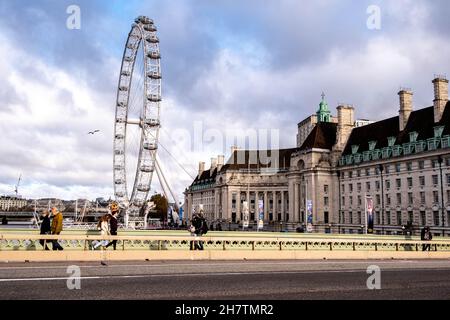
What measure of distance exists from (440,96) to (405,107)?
386 inches

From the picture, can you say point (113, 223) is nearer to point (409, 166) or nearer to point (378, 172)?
point (409, 166)

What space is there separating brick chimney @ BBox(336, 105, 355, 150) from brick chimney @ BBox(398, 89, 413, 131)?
1923 cm

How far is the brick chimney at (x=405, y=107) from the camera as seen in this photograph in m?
88.9

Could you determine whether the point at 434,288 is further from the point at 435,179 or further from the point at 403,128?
the point at 403,128

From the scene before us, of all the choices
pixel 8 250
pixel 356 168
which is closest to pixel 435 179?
pixel 356 168

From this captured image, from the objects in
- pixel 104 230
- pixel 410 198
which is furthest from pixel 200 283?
pixel 410 198

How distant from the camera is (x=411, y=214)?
8081 centimetres

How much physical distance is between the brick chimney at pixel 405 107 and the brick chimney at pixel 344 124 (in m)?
19.2

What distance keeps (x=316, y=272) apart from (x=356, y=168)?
82.9m

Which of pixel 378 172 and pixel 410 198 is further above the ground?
pixel 378 172

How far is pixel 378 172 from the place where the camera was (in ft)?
299

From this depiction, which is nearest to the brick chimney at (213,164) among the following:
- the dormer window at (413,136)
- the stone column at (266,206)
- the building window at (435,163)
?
the stone column at (266,206)

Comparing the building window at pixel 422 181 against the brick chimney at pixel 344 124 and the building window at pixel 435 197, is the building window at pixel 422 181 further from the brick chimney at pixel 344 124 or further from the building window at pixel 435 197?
the brick chimney at pixel 344 124

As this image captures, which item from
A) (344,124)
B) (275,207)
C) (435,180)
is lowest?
(275,207)
